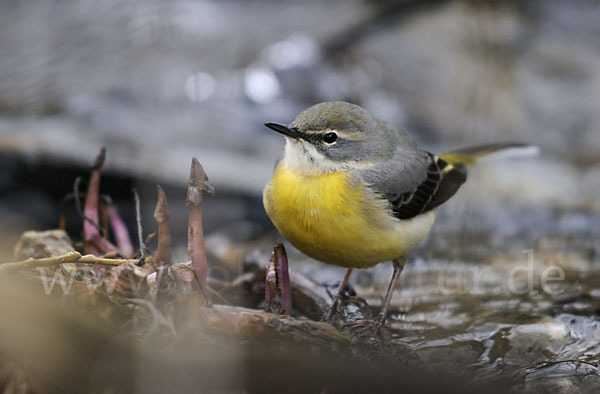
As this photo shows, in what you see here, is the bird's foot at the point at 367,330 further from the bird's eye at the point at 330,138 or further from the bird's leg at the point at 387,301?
the bird's eye at the point at 330,138

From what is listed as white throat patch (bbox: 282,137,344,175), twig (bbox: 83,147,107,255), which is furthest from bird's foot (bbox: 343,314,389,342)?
twig (bbox: 83,147,107,255)

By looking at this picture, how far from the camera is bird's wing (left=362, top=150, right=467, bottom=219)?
4523mm

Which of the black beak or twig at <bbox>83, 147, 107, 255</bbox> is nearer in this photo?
twig at <bbox>83, 147, 107, 255</bbox>

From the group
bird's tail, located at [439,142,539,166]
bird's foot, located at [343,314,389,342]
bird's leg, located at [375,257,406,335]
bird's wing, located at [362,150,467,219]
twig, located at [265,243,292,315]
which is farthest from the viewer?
bird's tail, located at [439,142,539,166]

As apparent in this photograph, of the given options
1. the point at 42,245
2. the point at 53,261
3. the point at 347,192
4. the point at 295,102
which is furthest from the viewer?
the point at 295,102

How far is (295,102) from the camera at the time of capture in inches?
365

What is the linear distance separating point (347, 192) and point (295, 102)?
5153mm

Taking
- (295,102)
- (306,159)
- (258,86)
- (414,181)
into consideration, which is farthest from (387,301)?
(258,86)

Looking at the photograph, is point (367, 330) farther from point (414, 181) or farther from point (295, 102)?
point (295, 102)

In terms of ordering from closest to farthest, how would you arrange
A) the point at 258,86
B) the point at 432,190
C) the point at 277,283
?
1. the point at 277,283
2. the point at 432,190
3. the point at 258,86

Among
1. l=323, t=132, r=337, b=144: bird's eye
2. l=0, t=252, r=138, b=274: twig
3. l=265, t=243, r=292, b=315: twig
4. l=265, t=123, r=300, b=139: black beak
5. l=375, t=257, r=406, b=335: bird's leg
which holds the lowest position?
l=375, t=257, r=406, b=335: bird's leg

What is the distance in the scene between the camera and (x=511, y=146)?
5.90 m

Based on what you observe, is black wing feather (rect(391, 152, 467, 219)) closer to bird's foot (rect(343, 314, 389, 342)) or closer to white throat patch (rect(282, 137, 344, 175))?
white throat patch (rect(282, 137, 344, 175))

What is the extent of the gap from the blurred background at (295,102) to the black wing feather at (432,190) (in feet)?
2.28
